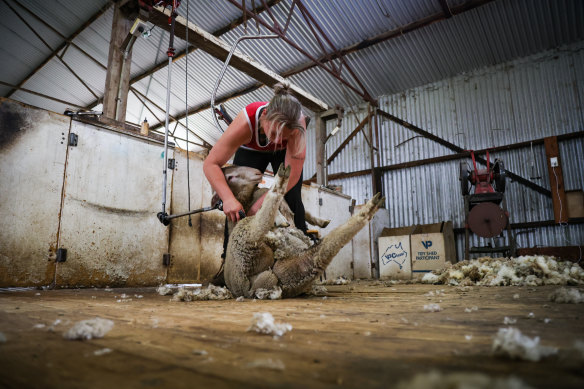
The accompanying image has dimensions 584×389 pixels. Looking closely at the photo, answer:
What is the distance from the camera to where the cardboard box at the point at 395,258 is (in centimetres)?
616

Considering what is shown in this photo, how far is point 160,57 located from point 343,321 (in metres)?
9.53

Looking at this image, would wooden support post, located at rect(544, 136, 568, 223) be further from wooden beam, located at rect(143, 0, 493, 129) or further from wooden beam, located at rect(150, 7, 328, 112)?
wooden beam, located at rect(150, 7, 328, 112)

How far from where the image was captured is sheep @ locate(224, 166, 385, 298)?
199cm

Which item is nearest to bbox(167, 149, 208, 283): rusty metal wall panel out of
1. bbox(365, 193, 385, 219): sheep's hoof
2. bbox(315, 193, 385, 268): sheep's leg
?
bbox(315, 193, 385, 268): sheep's leg

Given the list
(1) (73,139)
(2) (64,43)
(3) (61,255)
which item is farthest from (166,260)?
(2) (64,43)

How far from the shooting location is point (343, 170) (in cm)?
983

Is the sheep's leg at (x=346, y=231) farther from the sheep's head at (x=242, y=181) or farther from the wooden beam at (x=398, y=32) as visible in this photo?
the wooden beam at (x=398, y=32)

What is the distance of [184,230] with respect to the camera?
3920mm

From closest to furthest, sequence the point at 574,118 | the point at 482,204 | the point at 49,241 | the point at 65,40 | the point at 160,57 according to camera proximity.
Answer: the point at 49,241 → the point at 482,204 → the point at 574,118 → the point at 65,40 → the point at 160,57

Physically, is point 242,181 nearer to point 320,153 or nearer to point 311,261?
point 311,261

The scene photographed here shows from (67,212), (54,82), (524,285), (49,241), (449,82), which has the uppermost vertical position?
(54,82)

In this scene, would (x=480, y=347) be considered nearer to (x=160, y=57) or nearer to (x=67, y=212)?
(x=67, y=212)

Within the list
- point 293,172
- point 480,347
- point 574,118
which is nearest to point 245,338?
point 480,347

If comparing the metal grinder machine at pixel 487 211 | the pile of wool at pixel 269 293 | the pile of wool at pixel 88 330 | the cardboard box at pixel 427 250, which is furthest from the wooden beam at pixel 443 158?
Result: the pile of wool at pixel 88 330
